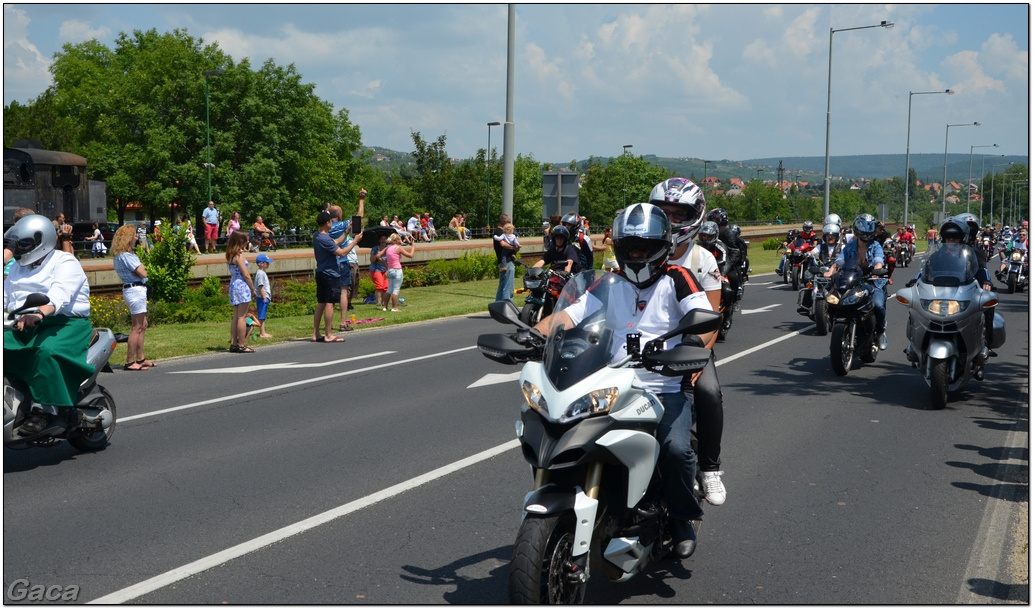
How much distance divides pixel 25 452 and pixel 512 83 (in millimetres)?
16499

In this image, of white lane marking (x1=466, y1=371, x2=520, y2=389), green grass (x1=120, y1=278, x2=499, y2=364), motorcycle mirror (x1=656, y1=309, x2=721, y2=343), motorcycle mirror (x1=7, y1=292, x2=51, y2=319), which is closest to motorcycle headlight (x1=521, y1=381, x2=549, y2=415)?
motorcycle mirror (x1=656, y1=309, x2=721, y2=343)

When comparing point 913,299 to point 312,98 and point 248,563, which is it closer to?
point 248,563

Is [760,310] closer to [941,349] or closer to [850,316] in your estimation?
[850,316]

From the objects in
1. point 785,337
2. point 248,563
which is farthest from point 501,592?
point 785,337

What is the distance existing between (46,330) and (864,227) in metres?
8.95

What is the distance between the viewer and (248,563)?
533 centimetres

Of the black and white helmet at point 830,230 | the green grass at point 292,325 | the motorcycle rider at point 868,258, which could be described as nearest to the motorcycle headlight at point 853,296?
the motorcycle rider at point 868,258

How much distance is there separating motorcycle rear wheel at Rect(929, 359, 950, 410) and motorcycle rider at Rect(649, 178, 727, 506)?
5119mm

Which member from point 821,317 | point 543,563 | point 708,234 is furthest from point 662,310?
point 821,317

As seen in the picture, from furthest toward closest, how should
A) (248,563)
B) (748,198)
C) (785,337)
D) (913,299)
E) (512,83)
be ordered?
1. (748,198)
2. (512,83)
3. (785,337)
4. (913,299)
5. (248,563)

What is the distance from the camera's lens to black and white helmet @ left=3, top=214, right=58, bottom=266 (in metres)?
7.59

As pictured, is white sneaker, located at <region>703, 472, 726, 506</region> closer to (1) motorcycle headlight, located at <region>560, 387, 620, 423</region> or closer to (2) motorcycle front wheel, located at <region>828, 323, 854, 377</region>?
(1) motorcycle headlight, located at <region>560, 387, 620, 423</region>

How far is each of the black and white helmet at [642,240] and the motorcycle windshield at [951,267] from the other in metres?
6.79

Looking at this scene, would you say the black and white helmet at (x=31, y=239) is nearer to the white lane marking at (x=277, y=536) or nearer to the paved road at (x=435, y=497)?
the paved road at (x=435, y=497)
